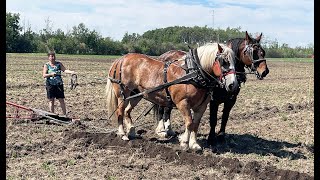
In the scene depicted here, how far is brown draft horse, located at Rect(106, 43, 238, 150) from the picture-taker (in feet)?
22.5

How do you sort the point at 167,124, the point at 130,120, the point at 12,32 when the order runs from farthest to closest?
1. the point at 12,32
2. the point at 167,124
3. the point at 130,120

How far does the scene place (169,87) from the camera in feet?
24.2

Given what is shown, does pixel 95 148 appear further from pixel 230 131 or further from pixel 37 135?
pixel 230 131

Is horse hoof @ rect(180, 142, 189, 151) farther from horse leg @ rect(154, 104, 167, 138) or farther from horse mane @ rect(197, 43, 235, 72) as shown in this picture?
horse mane @ rect(197, 43, 235, 72)

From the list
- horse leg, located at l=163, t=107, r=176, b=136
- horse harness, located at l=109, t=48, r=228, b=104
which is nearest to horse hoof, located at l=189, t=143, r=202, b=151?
horse harness, located at l=109, t=48, r=228, b=104

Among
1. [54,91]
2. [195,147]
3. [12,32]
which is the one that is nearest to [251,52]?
[195,147]

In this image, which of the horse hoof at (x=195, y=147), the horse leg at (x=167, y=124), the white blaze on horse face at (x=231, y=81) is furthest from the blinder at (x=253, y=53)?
the horse leg at (x=167, y=124)

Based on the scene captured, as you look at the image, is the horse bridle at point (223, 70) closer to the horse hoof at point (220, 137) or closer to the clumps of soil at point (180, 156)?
the clumps of soil at point (180, 156)

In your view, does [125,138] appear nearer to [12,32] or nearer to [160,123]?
[160,123]

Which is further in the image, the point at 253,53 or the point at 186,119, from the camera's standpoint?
the point at 253,53

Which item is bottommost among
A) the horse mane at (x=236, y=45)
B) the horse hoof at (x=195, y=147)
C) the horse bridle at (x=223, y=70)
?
the horse hoof at (x=195, y=147)

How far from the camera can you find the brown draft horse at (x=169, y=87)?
686cm

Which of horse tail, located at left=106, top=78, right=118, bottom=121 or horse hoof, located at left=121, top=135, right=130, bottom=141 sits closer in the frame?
horse hoof, located at left=121, top=135, right=130, bottom=141

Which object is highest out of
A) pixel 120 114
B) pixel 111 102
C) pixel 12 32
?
pixel 12 32
